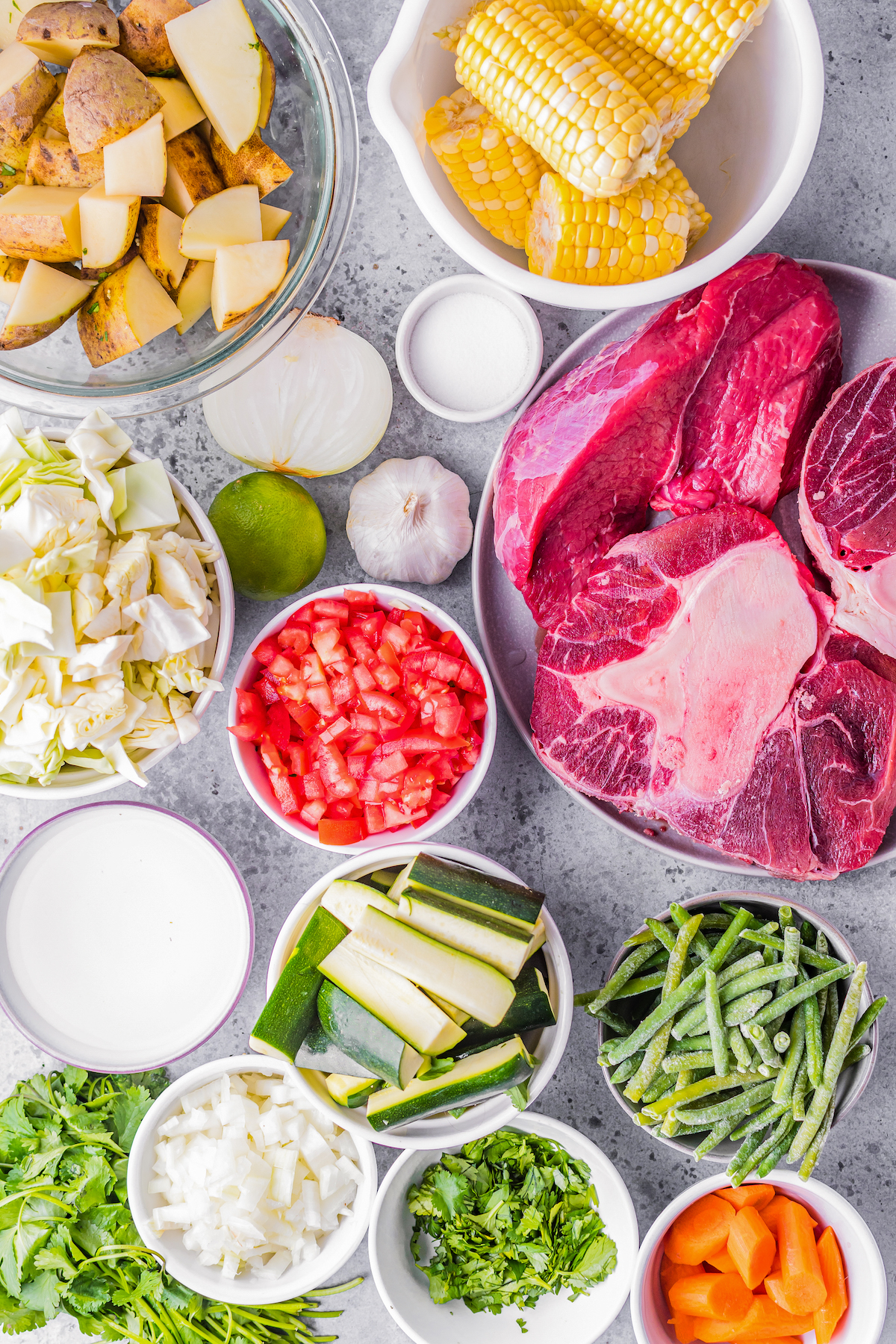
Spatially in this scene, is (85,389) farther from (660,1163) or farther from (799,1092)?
(660,1163)

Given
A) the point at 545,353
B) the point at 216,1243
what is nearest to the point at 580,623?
the point at 545,353

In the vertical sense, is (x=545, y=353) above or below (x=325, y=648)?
above

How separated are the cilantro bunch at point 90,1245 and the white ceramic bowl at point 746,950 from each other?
0.91 metres

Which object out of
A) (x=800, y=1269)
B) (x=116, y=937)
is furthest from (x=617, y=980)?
(x=116, y=937)

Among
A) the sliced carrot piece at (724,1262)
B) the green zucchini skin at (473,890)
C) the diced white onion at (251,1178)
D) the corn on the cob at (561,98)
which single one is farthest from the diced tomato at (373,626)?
the sliced carrot piece at (724,1262)

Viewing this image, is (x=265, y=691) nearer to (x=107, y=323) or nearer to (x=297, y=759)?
(x=297, y=759)

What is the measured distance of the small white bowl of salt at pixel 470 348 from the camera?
2.16 m

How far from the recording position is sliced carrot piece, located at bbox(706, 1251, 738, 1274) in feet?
7.05

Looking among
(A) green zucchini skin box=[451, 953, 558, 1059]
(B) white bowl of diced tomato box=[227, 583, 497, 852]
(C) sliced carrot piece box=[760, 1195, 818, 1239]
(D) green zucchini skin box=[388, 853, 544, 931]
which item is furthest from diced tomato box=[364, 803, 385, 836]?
(C) sliced carrot piece box=[760, 1195, 818, 1239]

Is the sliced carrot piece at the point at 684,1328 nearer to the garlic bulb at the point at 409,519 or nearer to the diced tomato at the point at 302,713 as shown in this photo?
the diced tomato at the point at 302,713

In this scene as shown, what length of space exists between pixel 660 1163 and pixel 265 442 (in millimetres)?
1955

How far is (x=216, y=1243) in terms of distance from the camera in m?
2.12

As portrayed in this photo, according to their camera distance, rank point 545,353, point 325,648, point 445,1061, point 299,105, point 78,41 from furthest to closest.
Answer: point 545,353, point 325,648, point 445,1061, point 299,105, point 78,41

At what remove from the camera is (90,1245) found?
2.24 m
